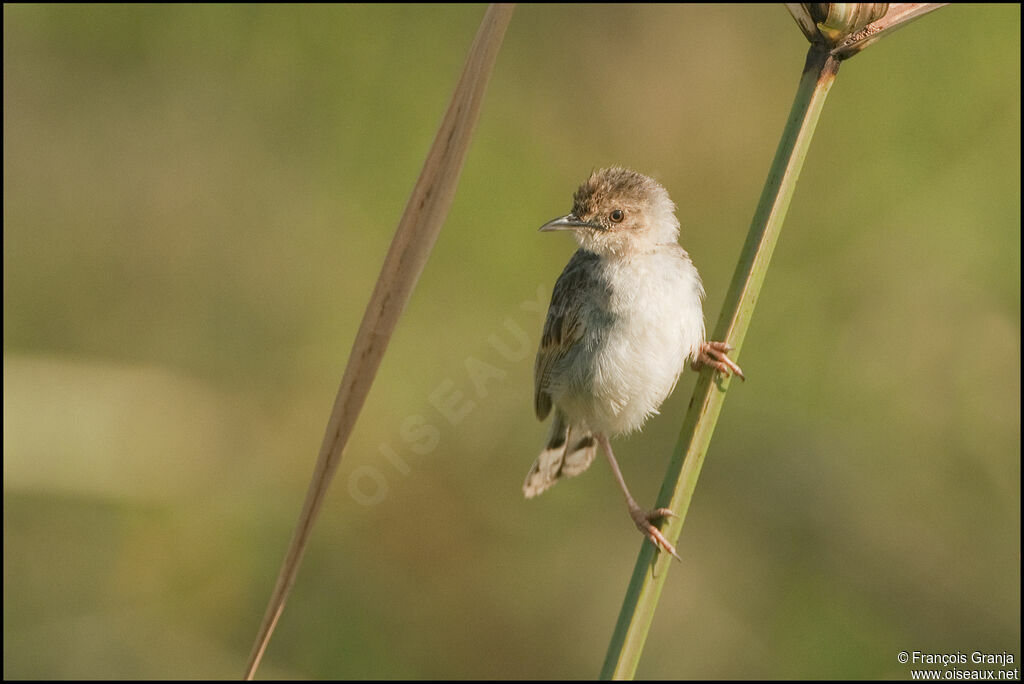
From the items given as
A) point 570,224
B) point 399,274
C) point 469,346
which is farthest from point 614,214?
point 399,274

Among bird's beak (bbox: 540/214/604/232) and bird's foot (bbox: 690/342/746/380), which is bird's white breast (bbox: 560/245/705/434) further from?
bird's foot (bbox: 690/342/746/380)

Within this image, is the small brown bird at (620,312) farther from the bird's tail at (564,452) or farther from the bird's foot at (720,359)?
the bird's foot at (720,359)

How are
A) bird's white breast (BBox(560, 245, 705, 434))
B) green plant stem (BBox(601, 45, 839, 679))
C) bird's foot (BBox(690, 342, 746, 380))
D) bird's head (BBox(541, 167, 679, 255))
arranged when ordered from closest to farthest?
green plant stem (BBox(601, 45, 839, 679)), bird's foot (BBox(690, 342, 746, 380)), bird's white breast (BBox(560, 245, 705, 434)), bird's head (BBox(541, 167, 679, 255))

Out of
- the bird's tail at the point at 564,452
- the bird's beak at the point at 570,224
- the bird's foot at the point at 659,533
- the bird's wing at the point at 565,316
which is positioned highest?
the bird's beak at the point at 570,224

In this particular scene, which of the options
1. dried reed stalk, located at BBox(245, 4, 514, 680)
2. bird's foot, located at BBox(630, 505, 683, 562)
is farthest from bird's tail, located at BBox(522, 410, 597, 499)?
dried reed stalk, located at BBox(245, 4, 514, 680)

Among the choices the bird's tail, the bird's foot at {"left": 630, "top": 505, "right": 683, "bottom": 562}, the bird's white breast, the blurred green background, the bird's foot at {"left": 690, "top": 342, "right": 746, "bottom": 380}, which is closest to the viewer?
the bird's foot at {"left": 630, "top": 505, "right": 683, "bottom": 562}

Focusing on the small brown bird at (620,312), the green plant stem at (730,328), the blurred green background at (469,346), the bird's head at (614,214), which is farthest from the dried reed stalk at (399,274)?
the blurred green background at (469,346)
